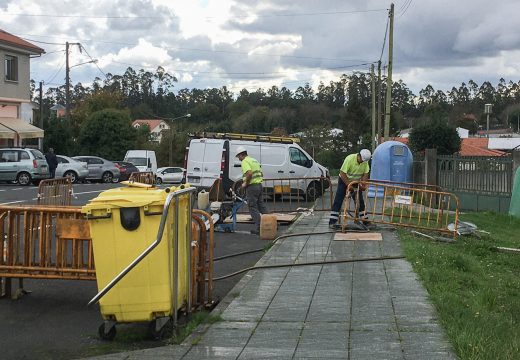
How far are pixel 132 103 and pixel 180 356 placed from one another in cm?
12040

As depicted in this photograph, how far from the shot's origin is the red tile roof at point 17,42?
3600cm

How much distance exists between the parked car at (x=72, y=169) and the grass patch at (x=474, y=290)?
23852 mm

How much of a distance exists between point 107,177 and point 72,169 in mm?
2781

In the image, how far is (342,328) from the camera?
227 inches

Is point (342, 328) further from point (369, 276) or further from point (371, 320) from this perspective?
point (369, 276)

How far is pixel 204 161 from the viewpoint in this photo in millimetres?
21844

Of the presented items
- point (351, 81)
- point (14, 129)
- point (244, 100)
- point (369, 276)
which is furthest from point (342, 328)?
point (351, 81)

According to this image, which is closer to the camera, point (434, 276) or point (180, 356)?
point (180, 356)

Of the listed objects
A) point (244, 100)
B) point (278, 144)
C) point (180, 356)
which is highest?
point (244, 100)

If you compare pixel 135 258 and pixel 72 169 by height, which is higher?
pixel 72 169

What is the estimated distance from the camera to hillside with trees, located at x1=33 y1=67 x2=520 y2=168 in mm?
55656

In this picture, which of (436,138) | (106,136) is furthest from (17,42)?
(436,138)

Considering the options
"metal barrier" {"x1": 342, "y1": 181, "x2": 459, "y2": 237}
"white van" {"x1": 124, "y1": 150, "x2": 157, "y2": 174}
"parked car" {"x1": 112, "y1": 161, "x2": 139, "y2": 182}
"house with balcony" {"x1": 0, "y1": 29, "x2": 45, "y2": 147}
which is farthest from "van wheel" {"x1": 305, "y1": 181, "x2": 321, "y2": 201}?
"white van" {"x1": 124, "y1": 150, "x2": 157, "y2": 174}

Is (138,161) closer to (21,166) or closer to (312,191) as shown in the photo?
(21,166)
